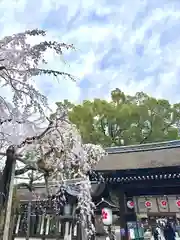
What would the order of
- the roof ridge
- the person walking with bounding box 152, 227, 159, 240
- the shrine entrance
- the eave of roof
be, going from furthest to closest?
the roof ridge, the person walking with bounding box 152, 227, 159, 240, the eave of roof, the shrine entrance

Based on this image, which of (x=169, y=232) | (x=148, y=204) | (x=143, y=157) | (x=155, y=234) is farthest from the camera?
(x=143, y=157)

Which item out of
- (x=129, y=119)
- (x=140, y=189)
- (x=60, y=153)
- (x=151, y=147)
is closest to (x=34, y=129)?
(x=60, y=153)

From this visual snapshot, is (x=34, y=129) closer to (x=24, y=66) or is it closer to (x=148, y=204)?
(x=24, y=66)

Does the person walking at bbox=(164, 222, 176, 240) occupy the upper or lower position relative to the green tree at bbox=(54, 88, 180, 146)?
lower

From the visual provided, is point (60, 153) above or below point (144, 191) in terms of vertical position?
below

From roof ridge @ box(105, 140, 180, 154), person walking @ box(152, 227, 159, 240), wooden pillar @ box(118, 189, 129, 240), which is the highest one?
roof ridge @ box(105, 140, 180, 154)

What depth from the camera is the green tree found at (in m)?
20.2

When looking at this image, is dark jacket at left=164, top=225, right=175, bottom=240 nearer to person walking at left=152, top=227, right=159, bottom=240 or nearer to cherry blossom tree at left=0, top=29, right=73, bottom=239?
person walking at left=152, top=227, right=159, bottom=240

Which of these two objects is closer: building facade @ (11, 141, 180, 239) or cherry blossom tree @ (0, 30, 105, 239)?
cherry blossom tree @ (0, 30, 105, 239)

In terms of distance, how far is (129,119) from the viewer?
66.1 ft

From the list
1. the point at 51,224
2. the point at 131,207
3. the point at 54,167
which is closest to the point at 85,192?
the point at 54,167

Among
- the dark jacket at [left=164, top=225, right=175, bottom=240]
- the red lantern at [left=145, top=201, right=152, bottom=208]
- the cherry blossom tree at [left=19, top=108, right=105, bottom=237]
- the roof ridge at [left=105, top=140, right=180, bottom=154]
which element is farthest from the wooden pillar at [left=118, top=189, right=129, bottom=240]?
the cherry blossom tree at [left=19, top=108, right=105, bottom=237]

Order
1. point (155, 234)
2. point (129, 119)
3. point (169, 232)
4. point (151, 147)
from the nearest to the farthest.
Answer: point (169, 232), point (155, 234), point (151, 147), point (129, 119)

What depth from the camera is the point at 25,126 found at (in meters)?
5.04
